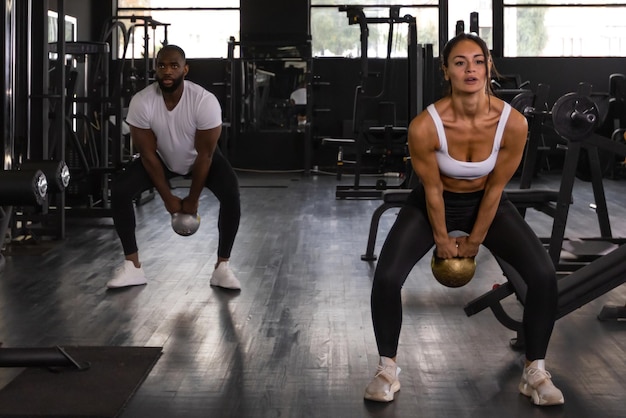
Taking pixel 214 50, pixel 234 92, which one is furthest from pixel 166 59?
pixel 214 50

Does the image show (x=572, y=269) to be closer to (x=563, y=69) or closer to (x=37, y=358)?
(x=37, y=358)

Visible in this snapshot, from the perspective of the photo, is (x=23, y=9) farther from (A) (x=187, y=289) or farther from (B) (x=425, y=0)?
(B) (x=425, y=0)

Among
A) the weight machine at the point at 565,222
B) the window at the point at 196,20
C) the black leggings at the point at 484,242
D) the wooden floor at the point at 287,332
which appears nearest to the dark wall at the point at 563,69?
the window at the point at 196,20

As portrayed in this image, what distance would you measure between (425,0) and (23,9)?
21.8ft

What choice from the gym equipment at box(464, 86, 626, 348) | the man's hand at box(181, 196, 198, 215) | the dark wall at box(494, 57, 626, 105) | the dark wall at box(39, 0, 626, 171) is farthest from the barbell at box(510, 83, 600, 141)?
the dark wall at box(494, 57, 626, 105)

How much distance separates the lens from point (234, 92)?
1023 centimetres

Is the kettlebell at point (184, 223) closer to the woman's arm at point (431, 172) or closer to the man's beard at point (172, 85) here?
the man's beard at point (172, 85)

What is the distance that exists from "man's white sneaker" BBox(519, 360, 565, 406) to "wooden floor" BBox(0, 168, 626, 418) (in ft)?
0.08

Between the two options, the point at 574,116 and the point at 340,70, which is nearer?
the point at 574,116

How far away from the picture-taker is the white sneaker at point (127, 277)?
3926 mm

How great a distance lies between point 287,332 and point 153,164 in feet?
3.32

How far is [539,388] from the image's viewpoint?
2.39 m

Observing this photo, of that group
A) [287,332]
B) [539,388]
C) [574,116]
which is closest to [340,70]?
[574,116]

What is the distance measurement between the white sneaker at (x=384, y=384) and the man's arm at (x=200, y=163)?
1436 millimetres
